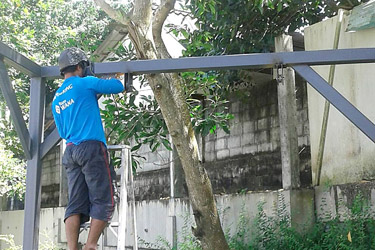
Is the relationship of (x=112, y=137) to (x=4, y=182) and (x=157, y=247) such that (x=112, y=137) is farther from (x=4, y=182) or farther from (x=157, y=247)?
(x=4, y=182)

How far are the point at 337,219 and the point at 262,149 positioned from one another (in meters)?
2.90

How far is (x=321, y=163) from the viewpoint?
20.4ft

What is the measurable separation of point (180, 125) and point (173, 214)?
284cm

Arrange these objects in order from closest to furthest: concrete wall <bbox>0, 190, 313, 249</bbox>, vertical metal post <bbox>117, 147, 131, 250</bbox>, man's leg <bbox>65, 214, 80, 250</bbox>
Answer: man's leg <bbox>65, 214, 80, 250</bbox>
vertical metal post <bbox>117, 147, 131, 250</bbox>
concrete wall <bbox>0, 190, 313, 249</bbox>

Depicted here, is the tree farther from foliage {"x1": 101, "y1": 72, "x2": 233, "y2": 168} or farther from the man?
the man

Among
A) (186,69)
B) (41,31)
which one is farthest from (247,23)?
(41,31)

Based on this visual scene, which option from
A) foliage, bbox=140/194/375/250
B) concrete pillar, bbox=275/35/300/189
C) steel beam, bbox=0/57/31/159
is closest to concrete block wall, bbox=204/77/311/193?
concrete pillar, bbox=275/35/300/189

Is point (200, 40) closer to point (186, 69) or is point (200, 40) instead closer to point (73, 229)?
point (186, 69)

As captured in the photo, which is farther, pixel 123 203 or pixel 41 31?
pixel 41 31

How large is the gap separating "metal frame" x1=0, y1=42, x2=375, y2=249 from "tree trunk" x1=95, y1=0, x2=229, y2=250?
1.40 metres

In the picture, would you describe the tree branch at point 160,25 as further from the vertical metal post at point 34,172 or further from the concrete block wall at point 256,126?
the concrete block wall at point 256,126

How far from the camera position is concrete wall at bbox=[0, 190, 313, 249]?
255 inches

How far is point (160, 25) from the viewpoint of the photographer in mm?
6090

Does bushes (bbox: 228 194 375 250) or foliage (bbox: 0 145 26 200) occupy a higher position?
foliage (bbox: 0 145 26 200)
